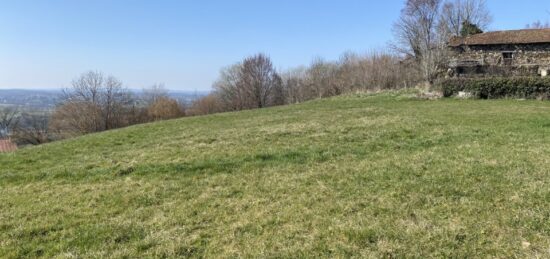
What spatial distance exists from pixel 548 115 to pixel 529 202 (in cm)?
893

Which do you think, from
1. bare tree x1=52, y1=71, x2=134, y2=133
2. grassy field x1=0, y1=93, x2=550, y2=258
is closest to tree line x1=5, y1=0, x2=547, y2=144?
bare tree x1=52, y1=71, x2=134, y2=133

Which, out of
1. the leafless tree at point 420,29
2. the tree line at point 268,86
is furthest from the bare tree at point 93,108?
the leafless tree at point 420,29

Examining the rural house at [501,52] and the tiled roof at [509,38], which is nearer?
the rural house at [501,52]

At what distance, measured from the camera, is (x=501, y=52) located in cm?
2734

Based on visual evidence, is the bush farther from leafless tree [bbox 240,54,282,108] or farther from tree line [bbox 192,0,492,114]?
leafless tree [bbox 240,54,282,108]

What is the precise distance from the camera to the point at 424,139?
8.56m

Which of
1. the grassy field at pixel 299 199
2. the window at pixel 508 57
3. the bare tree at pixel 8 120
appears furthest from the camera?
the bare tree at pixel 8 120

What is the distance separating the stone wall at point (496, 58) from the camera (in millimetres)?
25328

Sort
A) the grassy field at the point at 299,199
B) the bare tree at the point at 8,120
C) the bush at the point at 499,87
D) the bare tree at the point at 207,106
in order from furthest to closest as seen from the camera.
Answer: the bare tree at the point at 207,106 < the bare tree at the point at 8,120 < the bush at the point at 499,87 < the grassy field at the point at 299,199

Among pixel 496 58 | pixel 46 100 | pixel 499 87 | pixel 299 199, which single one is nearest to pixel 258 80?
pixel 496 58

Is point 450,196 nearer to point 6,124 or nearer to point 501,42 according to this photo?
point 501,42

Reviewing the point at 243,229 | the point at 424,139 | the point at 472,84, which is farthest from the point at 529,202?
the point at 472,84

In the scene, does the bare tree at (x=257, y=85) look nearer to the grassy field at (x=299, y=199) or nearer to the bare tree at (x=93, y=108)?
the bare tree at (x=93, y=108)

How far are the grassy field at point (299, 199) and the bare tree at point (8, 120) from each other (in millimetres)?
52685
